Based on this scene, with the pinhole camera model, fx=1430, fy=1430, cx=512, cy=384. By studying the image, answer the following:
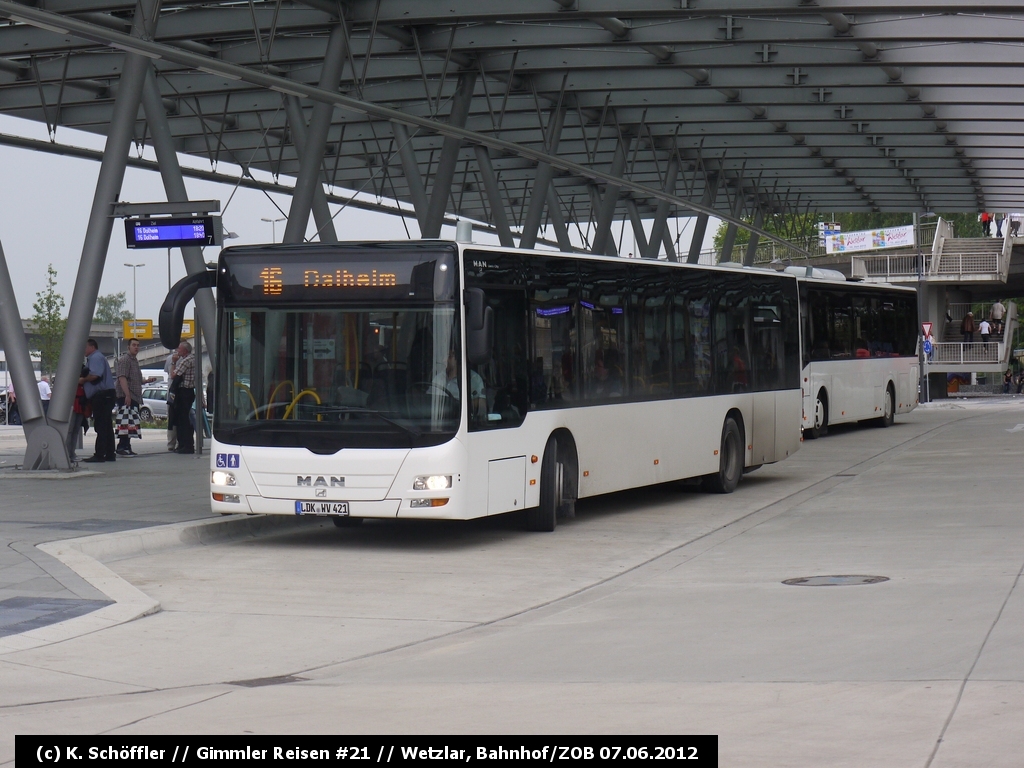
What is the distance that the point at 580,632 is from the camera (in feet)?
29.3

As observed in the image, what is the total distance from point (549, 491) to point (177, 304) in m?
4.06

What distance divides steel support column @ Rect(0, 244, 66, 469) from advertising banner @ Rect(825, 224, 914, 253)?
68348 millimetres

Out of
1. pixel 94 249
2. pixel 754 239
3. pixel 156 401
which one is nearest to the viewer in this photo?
pixel 94 249

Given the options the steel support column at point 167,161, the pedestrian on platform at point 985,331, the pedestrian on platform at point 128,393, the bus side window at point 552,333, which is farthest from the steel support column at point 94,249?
the pedestrian on platform at point 985,331

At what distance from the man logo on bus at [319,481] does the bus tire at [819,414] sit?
19416 millimetres

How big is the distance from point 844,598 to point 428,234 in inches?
769

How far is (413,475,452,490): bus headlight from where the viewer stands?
12586 millimetres

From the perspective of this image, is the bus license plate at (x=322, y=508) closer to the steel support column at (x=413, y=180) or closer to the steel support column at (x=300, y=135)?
the steel support column at (x=300, y=135)

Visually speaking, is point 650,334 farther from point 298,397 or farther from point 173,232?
point 173,232

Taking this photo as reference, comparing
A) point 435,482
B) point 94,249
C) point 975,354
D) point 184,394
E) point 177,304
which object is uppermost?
point 94,249

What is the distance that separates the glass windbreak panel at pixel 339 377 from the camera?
1277cm

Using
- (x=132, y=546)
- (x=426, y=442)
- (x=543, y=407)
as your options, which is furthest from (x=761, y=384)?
(x=132, y=546)

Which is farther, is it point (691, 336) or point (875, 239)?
point (875, 239)

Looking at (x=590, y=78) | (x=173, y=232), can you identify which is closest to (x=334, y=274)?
(x=173, y=232)
